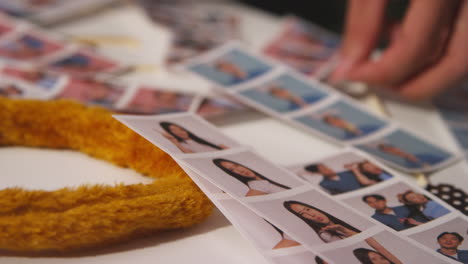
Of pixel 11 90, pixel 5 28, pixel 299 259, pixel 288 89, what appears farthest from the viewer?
pixel 5 28

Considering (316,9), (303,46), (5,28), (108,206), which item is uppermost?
(316,9)

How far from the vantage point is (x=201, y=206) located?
57cm

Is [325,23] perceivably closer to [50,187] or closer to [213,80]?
[213,80]

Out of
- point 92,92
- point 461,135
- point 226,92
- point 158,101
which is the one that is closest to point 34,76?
point 92,92

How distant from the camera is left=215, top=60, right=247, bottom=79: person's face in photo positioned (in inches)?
36.6

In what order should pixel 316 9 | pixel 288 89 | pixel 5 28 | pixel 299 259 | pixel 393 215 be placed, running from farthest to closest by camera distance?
pixel 316 9
pixel 5 28
pixel 288 89
pixel 393 215
pixel 299 259

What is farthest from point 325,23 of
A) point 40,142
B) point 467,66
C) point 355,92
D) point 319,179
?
point 40,142

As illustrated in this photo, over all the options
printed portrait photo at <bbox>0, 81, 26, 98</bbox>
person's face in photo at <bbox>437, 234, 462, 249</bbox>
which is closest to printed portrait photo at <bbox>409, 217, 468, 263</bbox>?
person's face in photo at <bbox>437, 234, 462, 249</bbox>

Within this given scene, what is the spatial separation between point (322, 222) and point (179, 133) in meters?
0.21

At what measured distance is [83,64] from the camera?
967 mm

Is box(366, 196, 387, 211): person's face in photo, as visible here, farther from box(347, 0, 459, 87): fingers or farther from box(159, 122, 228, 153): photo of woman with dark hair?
box(347, 0, 459, 87): fingers

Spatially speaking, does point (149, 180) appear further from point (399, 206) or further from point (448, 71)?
point (448, 71)

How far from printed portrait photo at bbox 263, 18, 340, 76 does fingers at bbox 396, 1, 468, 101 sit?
0.65 ft

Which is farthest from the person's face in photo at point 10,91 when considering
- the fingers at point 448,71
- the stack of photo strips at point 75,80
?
the fingers at point 448,71
